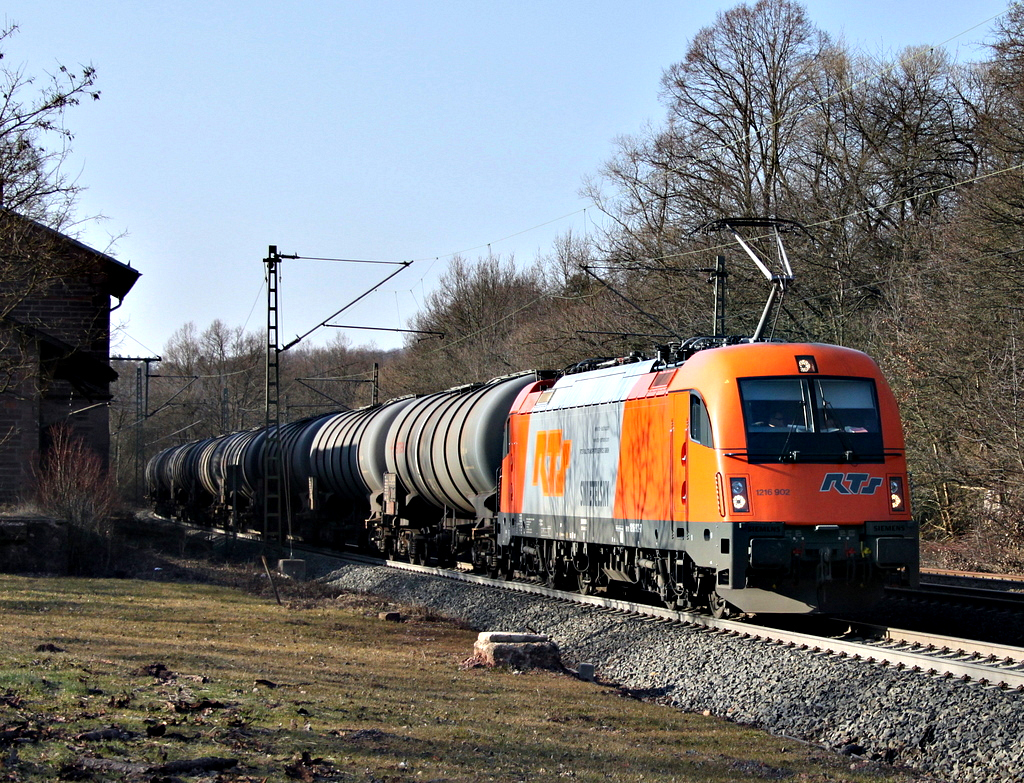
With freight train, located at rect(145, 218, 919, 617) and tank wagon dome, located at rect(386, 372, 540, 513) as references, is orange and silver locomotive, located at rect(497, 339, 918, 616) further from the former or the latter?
tank wagon dome, located at rect(386, 372, 540, 513)

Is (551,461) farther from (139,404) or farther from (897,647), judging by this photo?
(139,404)

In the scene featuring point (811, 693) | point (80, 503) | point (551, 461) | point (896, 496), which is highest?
point (551, 461)

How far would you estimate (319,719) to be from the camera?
26.3 ft

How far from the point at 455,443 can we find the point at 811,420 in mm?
9234

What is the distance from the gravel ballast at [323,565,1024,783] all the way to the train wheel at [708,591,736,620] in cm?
54

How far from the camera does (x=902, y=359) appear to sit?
27.0 metres

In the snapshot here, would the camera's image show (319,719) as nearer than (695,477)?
Yes

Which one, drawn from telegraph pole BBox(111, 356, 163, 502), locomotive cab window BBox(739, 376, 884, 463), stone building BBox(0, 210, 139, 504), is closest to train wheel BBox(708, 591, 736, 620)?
locomotive cab window BBox(739, 376, 884, 463)

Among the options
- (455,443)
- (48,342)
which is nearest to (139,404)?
(48,342)

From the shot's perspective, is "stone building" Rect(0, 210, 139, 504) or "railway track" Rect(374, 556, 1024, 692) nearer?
"railway track" Rect(374, 556, 1024, 692)

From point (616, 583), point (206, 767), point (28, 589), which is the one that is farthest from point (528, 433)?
point (206, 767)

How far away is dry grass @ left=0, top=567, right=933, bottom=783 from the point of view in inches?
261

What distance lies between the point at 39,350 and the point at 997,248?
21673 millimetres

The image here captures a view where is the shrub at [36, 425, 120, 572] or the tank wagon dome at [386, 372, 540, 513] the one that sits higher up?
the tank wagon dome at [386, 372, 540, 513]
